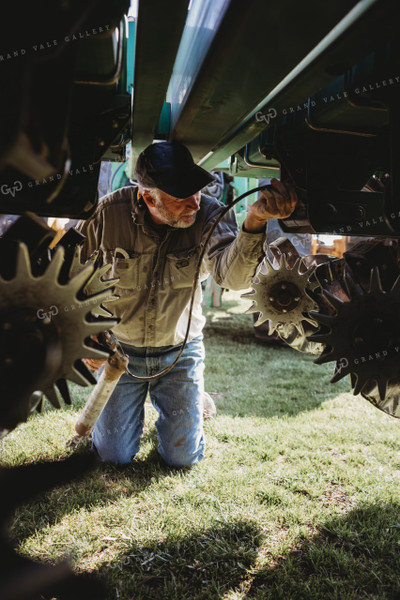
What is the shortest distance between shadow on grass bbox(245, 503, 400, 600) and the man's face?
5.30ft

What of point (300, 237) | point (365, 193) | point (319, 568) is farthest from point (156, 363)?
point (300, 237)

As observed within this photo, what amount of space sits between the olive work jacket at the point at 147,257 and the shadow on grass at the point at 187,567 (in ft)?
3.53

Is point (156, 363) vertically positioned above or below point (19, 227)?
below

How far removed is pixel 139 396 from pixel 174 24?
2.22 m

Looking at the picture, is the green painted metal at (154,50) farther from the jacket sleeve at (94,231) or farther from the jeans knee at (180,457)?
the jeans knee at (180,457)

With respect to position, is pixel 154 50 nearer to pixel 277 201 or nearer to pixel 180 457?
→ pixel 277 201

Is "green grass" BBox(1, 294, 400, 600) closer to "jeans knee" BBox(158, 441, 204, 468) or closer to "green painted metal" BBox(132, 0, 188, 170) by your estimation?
"jeans knee" BBox(158, 441, 204, 468)

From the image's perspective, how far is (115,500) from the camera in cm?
214

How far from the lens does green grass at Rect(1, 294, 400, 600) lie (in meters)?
1.67

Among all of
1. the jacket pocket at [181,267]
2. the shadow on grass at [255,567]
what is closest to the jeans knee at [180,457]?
the shadow on grass at [255,567]

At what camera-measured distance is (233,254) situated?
1.92 m

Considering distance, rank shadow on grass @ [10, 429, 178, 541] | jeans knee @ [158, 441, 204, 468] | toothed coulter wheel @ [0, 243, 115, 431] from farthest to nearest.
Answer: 1. jeans knee @ [158, 441, 204, 468]
2. shadow on grass @ [10, 429, 178, 541]
3. toothed coulter wheel @ [0, 243, 115, 431]

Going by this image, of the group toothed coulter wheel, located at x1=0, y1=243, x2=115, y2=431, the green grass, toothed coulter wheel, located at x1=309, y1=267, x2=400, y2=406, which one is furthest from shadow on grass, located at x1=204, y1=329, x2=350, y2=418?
toothed coulter wheel, located at x1=0, y1=243, x2=115, y2=431

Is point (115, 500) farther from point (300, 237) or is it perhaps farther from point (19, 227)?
point (300, 237)
